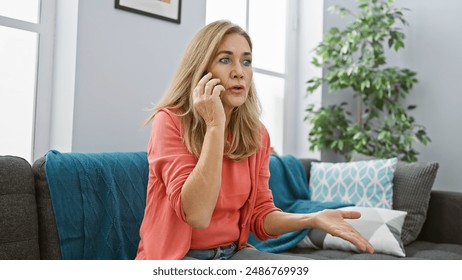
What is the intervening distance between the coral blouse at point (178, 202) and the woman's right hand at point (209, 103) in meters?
0.11

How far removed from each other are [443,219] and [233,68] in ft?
5.06

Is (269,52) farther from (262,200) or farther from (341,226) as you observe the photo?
(341,226)

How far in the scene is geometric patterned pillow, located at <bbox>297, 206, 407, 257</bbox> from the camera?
207cm

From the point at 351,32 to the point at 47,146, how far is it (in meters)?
1.91

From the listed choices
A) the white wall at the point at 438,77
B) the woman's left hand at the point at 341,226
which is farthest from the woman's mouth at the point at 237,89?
the white wall at the point at 438,77

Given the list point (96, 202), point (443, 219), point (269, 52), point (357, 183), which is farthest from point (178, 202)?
point (269, 52)

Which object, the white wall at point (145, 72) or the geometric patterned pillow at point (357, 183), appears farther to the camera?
the geometric patterned pillow at point (357, 183)

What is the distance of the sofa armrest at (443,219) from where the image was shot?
7.48 feet

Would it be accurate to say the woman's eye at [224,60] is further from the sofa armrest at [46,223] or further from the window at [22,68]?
the window at [22,68]

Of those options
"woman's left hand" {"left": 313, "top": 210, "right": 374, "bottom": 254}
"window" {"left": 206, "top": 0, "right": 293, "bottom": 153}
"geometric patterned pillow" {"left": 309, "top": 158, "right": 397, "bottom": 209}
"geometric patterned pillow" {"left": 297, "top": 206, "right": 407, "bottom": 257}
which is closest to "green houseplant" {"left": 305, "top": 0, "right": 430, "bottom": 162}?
"window" {"left": 206, "top": 0, "right": 293, "bottom": 153}

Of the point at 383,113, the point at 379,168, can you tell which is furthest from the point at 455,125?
the point at 379,168
